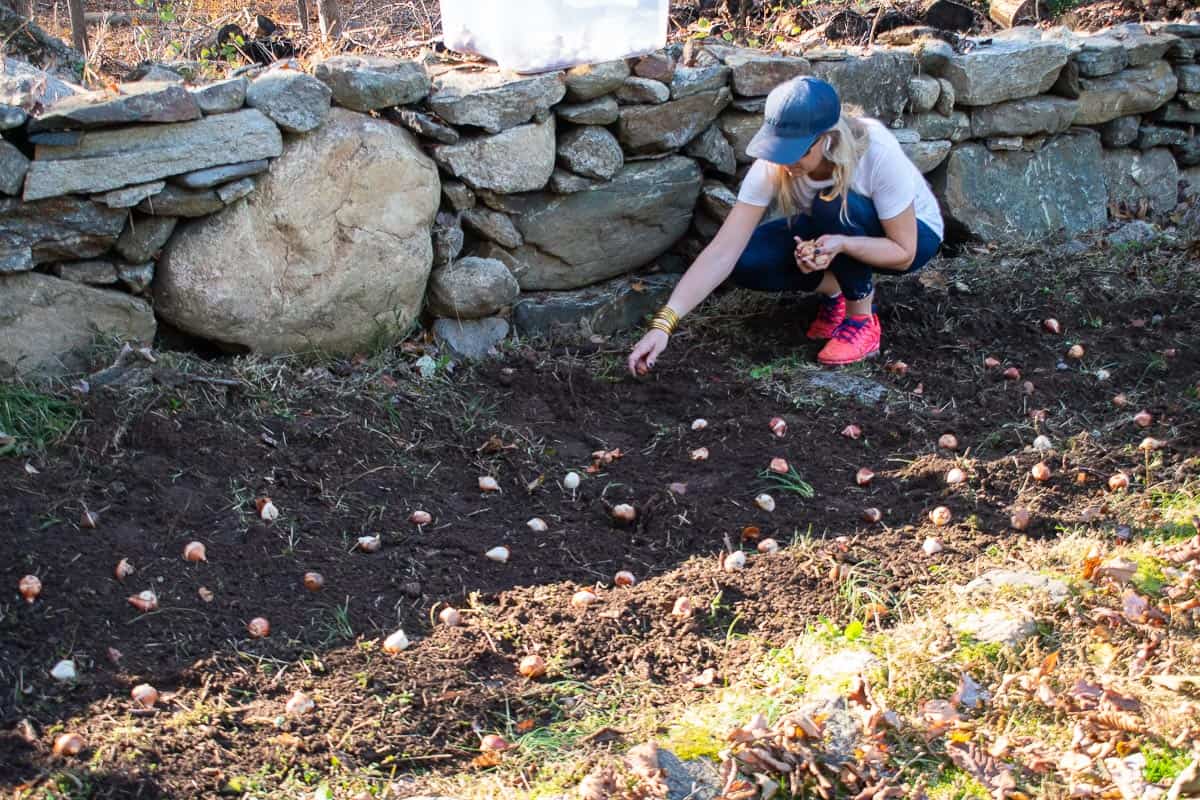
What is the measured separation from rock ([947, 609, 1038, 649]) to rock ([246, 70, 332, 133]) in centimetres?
236

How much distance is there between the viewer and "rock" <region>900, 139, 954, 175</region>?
4680mm

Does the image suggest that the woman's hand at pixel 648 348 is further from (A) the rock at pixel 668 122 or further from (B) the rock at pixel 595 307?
(A) the rock at pixel 668 122

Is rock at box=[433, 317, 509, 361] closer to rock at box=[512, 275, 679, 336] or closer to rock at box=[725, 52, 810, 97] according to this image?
rock at box=[512, 275, 679, 336]

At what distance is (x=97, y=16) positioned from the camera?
739 cm

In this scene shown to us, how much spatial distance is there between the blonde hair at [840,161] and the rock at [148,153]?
1.57m

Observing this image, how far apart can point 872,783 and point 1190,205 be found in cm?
416

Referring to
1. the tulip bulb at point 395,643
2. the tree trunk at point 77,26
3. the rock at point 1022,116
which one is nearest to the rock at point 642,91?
the rock at point 1022,116

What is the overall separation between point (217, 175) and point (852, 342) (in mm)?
2133

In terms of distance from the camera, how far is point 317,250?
12.3 ft

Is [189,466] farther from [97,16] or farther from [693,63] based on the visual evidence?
[97,16]

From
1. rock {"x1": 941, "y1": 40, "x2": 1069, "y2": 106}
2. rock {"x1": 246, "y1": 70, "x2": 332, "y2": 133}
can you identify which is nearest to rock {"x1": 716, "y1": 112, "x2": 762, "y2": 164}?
rock {"x1": 941, "y1": 40, "x2": 1069, "y2": 106}

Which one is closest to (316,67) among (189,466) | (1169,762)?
(189,466)

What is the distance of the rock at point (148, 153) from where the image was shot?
10.7 ft

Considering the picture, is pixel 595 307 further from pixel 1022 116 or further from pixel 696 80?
pixel 1022 116
